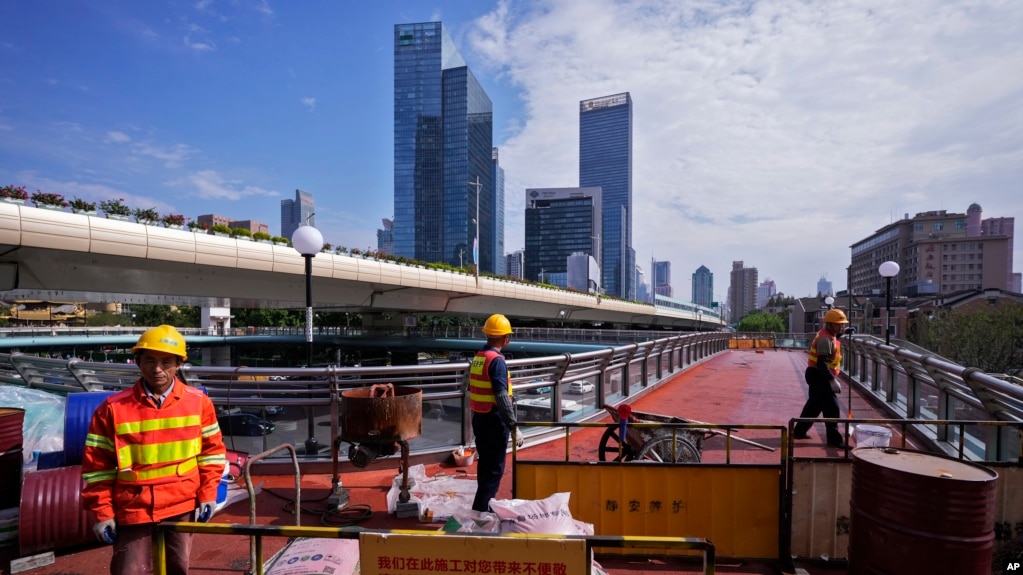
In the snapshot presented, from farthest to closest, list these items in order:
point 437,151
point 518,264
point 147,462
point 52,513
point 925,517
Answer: point 437,151, point 518,264, point 52,513, point 925,517, point 147,462

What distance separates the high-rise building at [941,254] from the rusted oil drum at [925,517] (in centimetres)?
10029

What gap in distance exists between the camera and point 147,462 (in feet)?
8.79

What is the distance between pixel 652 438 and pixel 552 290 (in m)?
40.8

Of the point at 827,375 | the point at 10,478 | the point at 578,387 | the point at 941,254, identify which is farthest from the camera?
the point at 941,254

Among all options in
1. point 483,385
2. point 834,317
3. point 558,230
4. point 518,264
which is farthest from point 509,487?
point 558,230

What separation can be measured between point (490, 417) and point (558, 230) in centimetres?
14215

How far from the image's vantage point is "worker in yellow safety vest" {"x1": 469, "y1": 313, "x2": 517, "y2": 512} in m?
4.18

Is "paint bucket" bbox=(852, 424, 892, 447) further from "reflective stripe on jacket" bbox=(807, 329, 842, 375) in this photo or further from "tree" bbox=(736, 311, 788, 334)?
"tree" bbox=(736, 311, 788, 334)

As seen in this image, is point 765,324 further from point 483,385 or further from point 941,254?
point 483,385

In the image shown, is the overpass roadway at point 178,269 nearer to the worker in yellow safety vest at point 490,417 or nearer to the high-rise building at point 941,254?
the worker in yellow safety vest at point 490,417

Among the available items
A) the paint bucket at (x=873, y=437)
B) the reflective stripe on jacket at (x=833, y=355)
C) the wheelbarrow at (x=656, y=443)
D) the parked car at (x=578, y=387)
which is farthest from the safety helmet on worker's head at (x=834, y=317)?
the parked car at (x=578, y=387)

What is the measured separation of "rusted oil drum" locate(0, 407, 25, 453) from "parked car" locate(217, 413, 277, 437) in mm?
2275

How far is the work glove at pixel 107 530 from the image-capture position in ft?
8.25

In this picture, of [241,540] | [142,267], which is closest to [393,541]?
[241,540]
